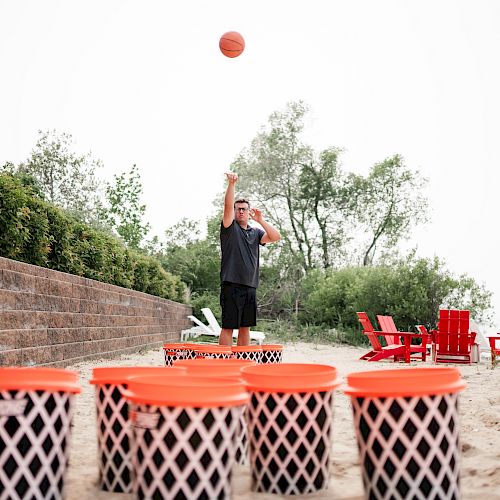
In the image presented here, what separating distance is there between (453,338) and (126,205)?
14.6m

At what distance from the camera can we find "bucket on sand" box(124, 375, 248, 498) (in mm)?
1826

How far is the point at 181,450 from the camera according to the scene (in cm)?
183

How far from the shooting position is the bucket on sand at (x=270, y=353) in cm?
481

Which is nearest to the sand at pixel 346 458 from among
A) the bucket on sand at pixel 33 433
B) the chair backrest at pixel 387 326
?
the bucket on sand at pixel 33 433

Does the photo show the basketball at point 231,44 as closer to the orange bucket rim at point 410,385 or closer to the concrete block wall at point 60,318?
the concrete block wall at point 60,318

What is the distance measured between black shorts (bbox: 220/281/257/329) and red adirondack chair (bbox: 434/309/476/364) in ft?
18.8

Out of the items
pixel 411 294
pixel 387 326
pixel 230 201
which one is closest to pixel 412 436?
pixel 230 201

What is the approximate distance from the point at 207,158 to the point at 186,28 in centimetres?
575

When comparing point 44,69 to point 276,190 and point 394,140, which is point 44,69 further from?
point 394,140

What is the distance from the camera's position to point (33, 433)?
194 centimetres

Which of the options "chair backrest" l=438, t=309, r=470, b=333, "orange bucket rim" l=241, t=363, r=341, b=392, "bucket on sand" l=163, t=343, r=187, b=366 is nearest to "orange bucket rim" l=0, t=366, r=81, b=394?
"orange bucket rim" l=241, t=363, r=341, b=392

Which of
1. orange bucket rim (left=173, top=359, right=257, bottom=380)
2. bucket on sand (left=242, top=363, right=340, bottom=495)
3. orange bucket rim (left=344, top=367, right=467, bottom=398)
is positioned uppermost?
orange bucket rim (left=344, top=367, right=467, bottom=398)

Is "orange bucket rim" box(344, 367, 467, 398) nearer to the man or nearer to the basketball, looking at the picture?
the man

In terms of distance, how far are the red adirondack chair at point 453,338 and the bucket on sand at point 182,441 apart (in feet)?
30.6
